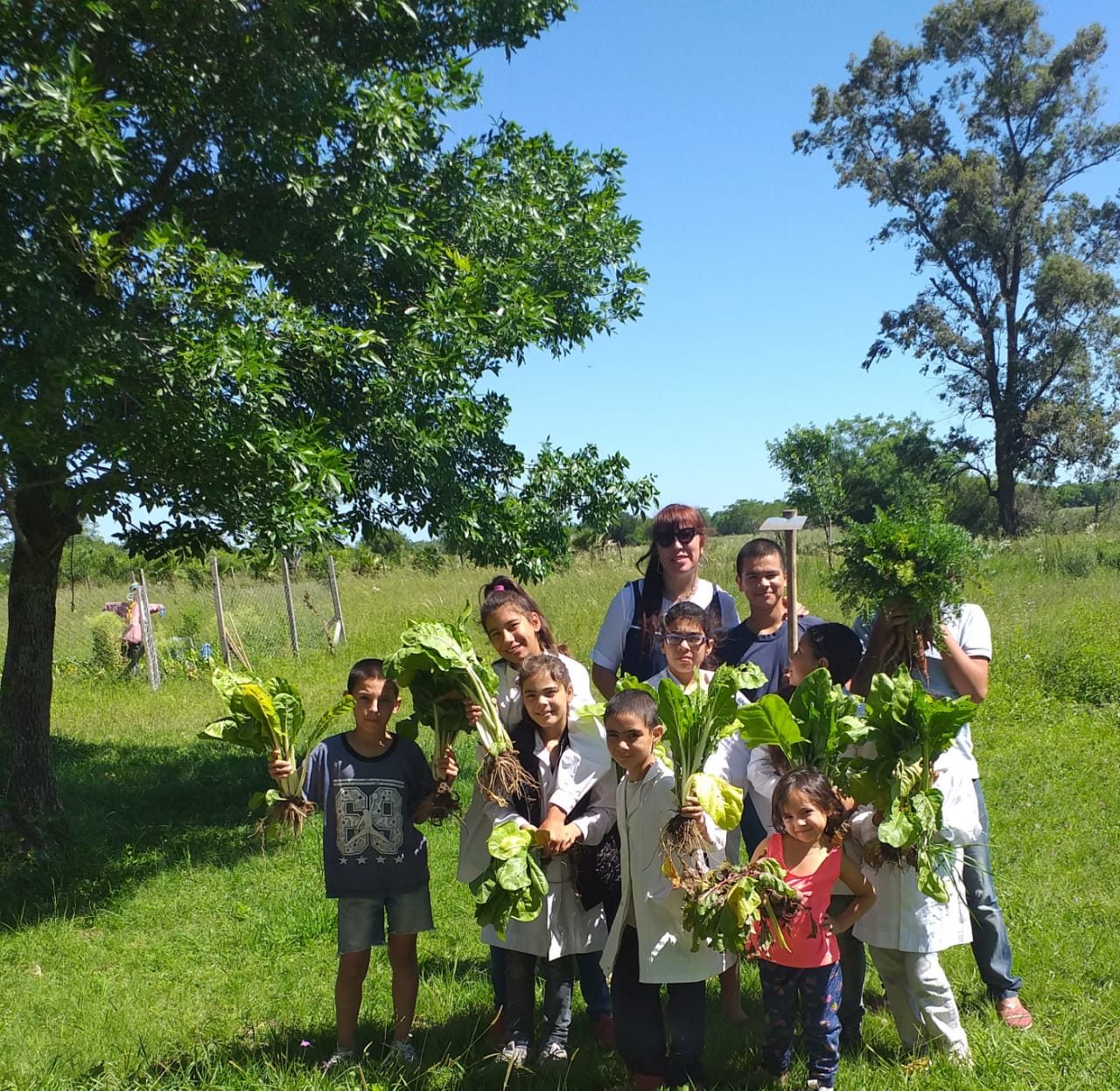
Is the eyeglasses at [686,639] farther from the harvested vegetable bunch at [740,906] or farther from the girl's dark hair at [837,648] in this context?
the harvested vegetable bunch at [740,906]

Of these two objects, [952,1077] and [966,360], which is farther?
[966,360]

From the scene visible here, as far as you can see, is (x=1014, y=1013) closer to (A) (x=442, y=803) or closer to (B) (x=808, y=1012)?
(B) (x=808, y=1012)

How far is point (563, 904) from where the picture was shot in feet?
12.8

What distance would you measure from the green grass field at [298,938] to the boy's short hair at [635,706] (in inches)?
55.6

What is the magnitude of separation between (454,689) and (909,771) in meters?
1.73

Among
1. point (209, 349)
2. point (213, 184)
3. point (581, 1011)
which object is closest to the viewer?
point (581, 1011)

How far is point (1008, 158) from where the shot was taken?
1304 inches

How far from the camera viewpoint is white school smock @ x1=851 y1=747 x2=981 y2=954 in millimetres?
3709

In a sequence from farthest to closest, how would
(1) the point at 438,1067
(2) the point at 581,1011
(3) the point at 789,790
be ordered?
(2) the point at 581,1011, (1) the point at 438,1067, (3) the point at 789,790

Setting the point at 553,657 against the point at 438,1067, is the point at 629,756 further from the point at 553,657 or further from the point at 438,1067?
the point at 438,1067

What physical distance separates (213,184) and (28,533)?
2.86 m

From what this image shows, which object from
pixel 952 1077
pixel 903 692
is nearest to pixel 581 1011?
pixel 952 1077

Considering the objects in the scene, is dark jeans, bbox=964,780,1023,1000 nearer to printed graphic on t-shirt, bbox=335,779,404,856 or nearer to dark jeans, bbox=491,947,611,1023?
dark jeans, bbox=491,947,611,1023

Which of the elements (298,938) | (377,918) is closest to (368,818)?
(377,918)
